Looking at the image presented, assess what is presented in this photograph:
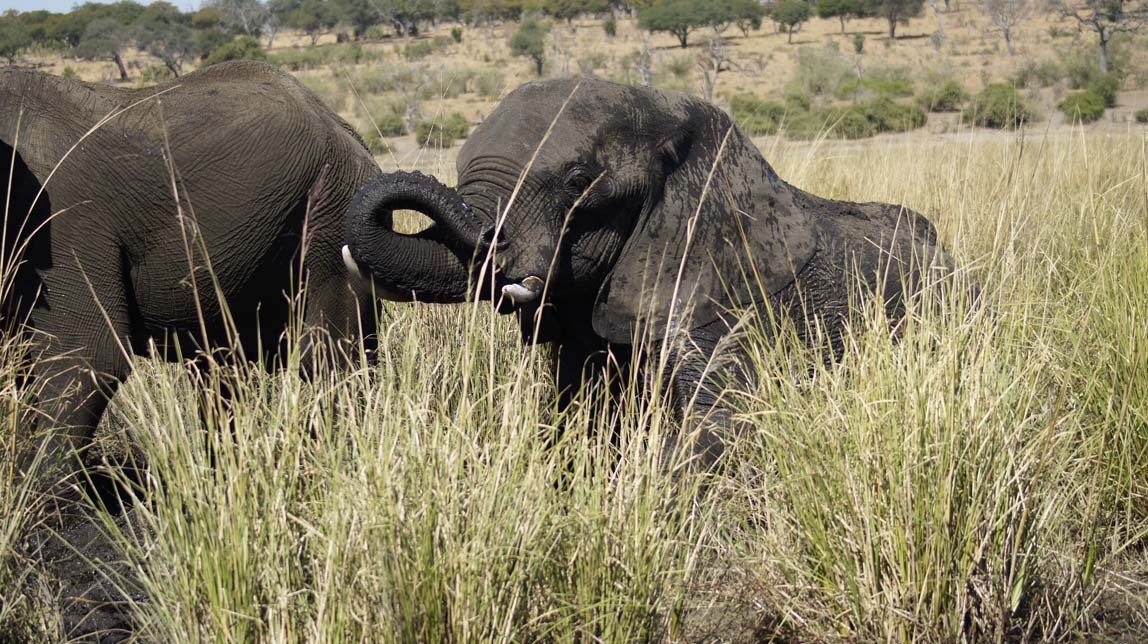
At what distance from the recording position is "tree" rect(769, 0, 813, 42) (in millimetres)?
51656

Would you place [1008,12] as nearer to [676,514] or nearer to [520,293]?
[520,293]

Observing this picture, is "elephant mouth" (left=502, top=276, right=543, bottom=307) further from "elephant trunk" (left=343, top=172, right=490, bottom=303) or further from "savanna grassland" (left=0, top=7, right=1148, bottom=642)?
"savanna grassland" (left=0, top=7, right=1148, bottom=642)

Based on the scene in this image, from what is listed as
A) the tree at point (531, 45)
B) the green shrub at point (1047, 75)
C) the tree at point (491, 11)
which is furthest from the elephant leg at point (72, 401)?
the tree at point (491, 11)

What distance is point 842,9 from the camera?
54.3 metres

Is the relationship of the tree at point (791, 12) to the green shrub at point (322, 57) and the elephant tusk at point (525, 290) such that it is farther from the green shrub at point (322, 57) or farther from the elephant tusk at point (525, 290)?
the elephant tusk at point (525, 290)

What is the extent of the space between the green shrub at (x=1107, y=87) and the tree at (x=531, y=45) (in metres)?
17.9

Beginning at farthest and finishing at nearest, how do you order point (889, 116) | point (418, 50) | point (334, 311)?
1. point (418, 50)
2. point (889, 116)
3. point (334, 311)

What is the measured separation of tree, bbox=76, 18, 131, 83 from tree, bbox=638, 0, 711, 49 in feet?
62.7

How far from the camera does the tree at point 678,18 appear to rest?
49.9 metres

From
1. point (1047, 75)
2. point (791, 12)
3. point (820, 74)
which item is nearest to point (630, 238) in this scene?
point (1047, 75)

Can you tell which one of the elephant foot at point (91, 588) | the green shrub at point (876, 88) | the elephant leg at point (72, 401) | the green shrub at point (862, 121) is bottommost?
the green shrub at point (876, 88)

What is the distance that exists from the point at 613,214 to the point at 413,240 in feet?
2.05

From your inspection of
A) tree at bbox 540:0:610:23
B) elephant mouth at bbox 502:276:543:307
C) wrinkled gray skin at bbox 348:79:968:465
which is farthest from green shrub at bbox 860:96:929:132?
tree at bbox 540:0:610:23

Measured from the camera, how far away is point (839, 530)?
3086 mm
